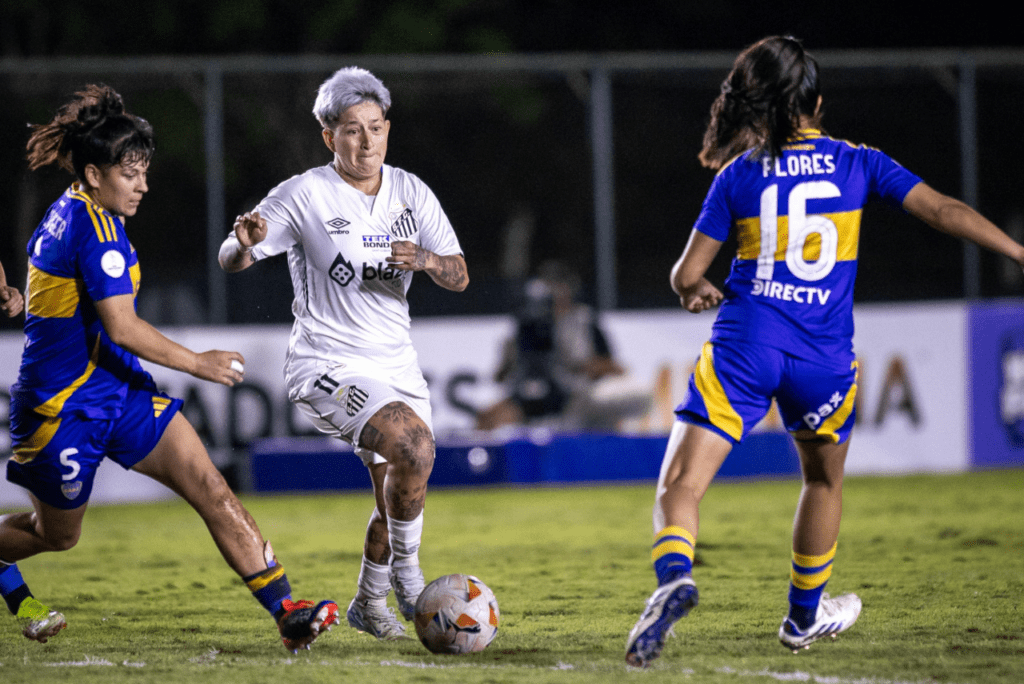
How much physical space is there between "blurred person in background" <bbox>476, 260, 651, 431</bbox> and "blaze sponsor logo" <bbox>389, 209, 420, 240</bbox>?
5818 millimetres

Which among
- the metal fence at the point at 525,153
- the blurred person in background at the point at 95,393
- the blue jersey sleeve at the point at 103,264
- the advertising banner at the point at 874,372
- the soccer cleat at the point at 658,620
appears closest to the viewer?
the soccer cleat at the point at 658,620

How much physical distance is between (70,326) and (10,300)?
0.54 metres

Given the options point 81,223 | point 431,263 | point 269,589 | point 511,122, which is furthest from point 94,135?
point 511,122

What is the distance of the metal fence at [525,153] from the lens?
11516 mm

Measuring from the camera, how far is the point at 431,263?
4.80 meters

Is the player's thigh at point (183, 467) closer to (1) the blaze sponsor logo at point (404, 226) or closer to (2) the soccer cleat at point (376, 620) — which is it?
(2) the soccer cleat at point (376, 620)

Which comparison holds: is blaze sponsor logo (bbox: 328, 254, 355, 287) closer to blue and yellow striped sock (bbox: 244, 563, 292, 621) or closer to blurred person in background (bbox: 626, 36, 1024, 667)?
blue and yellow striped sock (bbox: 244, 563, 292, 621)

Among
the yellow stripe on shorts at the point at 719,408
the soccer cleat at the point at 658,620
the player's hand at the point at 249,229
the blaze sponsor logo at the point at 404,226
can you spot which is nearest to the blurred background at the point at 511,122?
the blaze sponsor logo at the point at 404,226

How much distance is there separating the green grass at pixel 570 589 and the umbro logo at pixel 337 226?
161cm

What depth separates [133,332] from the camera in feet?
14.2

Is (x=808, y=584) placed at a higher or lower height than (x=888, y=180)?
lower

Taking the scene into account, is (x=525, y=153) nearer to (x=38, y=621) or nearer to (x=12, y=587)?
(x=12, y=587)

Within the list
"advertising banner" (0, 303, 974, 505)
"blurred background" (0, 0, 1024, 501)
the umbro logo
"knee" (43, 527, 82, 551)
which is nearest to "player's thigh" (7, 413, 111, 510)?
"knee" (43, 527, 82, 551)

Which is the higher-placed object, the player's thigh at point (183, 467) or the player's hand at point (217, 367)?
the player's hand at point (217, 367)
